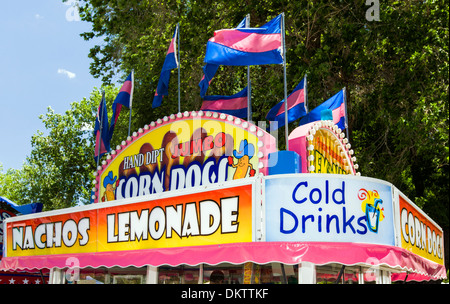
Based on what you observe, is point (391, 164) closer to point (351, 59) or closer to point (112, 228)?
point (351, 59)

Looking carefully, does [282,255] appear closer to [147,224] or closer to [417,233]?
[147,224]

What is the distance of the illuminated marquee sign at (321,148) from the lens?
30.5 feet

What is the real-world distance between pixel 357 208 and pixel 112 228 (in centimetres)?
485

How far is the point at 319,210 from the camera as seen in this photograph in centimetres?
771

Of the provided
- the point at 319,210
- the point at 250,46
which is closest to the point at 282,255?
the point at 319,210

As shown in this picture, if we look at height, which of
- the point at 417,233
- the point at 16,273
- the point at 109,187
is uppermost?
the point at 109,187

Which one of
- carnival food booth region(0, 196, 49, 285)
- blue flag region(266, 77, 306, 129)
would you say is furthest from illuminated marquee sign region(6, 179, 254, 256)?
blue flag region(266, 77, 306, 129)

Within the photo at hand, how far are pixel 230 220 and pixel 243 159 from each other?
183cm

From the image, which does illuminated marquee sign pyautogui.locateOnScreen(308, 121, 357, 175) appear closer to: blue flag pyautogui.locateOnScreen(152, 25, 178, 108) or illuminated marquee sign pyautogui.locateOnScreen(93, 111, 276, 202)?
illuminated marquee sign pyautogui.locateOnScreen(93, 111, 276, 202)

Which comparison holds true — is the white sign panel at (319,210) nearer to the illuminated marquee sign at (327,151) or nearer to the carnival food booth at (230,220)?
the carnival food booth at (230,220)

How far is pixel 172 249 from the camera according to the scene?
866 cm

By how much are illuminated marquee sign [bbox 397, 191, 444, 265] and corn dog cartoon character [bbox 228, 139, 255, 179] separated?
272 cm

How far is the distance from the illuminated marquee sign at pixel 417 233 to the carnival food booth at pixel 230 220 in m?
0.03

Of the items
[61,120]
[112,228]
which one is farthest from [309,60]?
[61,120]
